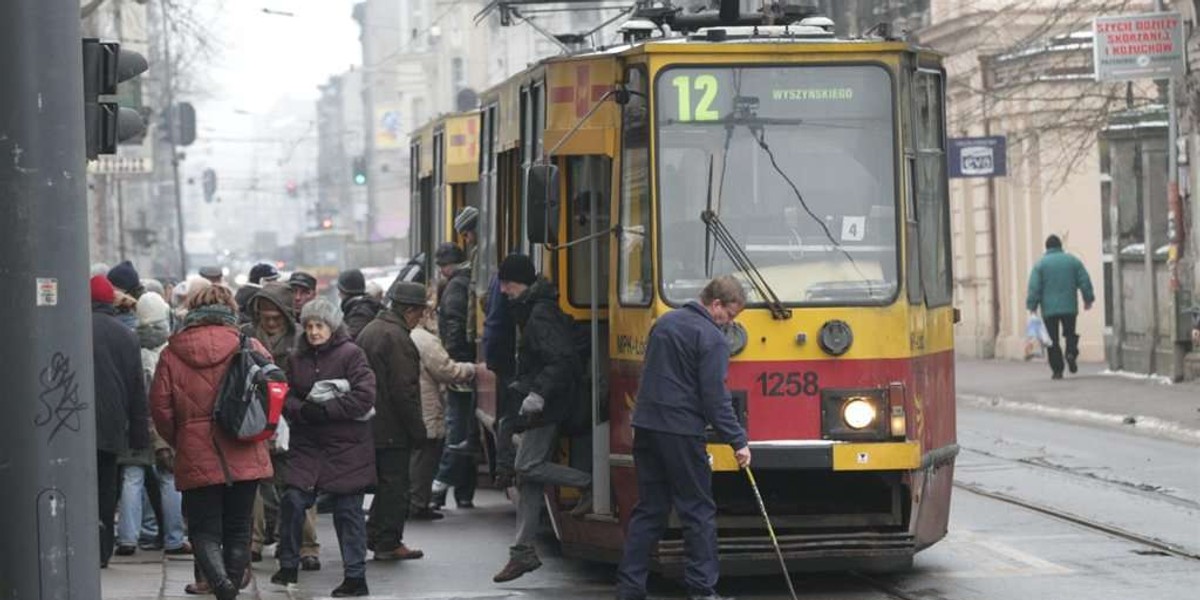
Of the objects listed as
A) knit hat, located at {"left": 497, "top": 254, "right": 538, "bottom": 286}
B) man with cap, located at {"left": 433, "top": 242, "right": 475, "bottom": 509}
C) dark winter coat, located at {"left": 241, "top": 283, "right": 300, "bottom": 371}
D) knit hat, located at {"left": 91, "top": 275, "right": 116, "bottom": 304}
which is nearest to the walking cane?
knit hat, located at {"left": 497, "top": 254, "right": 538, "bottom": 286}

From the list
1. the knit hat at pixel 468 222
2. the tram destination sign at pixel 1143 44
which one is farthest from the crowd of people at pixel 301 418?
the tram destination sign at pixel 1143 44

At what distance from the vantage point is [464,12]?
10994cm

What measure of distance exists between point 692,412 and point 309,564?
11.5 feet

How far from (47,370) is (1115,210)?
78.2 feet

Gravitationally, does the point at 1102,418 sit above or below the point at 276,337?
below

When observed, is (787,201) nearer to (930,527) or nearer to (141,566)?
(930,527)

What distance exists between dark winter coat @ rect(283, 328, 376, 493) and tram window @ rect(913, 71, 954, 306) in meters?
3.03

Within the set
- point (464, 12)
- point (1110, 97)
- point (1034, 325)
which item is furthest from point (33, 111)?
point (464, 12)

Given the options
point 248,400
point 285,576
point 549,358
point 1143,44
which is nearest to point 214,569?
point 248,400

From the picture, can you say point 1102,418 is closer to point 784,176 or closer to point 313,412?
point 784,176

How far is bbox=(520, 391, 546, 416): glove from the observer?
1297 centimetres

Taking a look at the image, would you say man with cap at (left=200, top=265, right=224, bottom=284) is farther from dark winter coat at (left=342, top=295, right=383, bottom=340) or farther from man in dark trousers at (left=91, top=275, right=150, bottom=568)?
man in dark trousers at (left=91, top=275, right=150, bottom=568)

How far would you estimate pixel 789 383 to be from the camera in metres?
12.5

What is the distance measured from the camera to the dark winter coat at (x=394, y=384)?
14.4m
